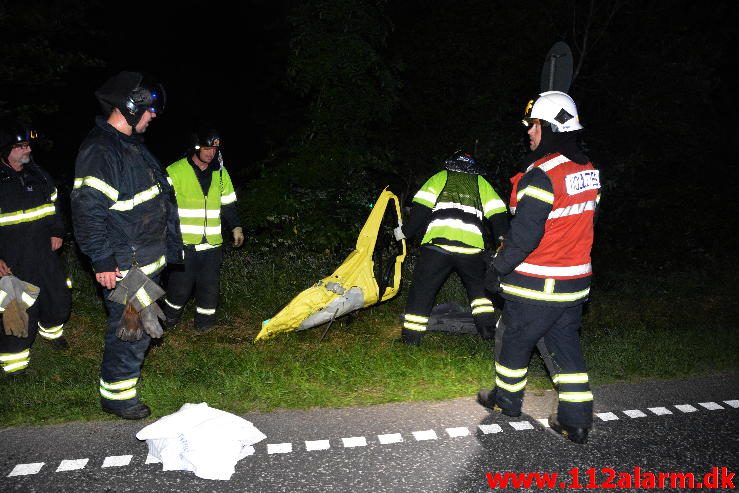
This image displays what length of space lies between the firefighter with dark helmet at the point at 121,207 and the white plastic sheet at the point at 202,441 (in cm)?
49

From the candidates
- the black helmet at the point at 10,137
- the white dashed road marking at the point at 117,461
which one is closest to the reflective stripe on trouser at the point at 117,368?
the white dashed road marking at the point at 117,461

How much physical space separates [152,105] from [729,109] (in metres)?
17.3

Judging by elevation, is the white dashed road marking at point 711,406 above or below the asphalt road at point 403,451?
below

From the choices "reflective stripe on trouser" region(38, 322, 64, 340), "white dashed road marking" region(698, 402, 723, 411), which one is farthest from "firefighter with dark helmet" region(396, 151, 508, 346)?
"reflective stripe on trouser" region(38, 322, 64, 340)

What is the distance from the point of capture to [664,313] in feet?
24.8

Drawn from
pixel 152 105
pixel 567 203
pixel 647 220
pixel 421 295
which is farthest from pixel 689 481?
pixel 647 220

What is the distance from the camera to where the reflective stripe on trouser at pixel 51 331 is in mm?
5469

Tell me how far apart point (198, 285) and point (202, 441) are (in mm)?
2628

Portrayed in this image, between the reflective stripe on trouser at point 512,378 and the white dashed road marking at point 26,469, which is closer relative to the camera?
the white dashed road marking at point 26,469


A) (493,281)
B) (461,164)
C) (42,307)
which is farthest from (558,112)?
(42,307)

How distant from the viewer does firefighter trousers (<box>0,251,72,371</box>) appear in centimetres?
493

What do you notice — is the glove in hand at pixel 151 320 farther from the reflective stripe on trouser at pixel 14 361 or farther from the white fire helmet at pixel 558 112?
the white fire helmet at pixel 558 112

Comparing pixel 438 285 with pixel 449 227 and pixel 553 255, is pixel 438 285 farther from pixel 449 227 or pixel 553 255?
pixel 553 255

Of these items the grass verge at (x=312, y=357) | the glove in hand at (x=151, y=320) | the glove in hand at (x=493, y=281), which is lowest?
the grass verge at (x=312, y=357)
